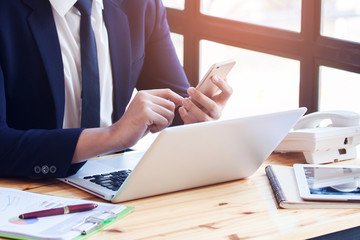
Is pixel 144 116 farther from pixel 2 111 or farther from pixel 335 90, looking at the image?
pixel 335 90

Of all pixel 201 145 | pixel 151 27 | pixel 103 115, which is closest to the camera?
pixel 201 145

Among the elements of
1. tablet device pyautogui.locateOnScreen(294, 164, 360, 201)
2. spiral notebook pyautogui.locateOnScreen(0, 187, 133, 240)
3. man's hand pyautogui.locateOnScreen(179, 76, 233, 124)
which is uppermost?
man's hand pyautogui.locateOnScreen(179, 76, 233, 124)

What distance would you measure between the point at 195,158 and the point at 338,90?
128 cm

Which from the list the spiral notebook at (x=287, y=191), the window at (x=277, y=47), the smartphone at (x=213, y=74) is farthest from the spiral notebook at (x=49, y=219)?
the window at (x=277, y=47)

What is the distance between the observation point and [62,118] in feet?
5.67

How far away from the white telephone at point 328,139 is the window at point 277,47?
1.84 feet

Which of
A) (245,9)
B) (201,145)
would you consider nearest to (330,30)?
(245,9)

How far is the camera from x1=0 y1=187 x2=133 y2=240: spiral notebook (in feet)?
3.23

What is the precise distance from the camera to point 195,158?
1176mm

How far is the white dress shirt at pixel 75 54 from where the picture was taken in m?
1.72

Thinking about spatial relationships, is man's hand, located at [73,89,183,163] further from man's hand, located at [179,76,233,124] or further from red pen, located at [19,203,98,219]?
red pen, located at [19,203,98,219]

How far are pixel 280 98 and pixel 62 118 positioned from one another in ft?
4.21

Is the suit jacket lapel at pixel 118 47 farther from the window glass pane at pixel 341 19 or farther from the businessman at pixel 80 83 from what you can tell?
the window glass pane at pixel 341 19

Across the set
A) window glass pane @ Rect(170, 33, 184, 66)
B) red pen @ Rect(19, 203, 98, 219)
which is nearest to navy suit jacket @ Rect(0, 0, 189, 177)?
red pen @ Rect(19, 203, 98, 219)
